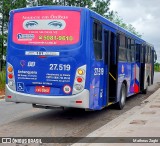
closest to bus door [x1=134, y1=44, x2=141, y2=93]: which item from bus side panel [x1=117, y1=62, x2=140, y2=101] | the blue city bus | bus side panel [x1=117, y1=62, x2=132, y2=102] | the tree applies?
bus side panel [x1=117, y1=62, x2=140, y2=101]

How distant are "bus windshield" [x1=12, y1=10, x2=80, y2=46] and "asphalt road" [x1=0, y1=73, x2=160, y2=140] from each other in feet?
7.52

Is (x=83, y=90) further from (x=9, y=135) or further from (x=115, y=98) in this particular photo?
(x=115, y=98)

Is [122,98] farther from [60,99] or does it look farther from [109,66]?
[60,99]

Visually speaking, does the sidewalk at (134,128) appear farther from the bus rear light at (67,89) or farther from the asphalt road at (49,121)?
the bus rear light at (67,89)

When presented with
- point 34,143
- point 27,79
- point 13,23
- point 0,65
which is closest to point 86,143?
point 34,143

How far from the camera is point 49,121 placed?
11.2 meters

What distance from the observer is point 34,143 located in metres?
8.41

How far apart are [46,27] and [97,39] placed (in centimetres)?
150

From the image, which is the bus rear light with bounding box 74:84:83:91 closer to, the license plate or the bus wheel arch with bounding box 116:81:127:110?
the license plate

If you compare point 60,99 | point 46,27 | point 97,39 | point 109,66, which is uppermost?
point 46,27

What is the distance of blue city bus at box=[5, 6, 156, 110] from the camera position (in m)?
10.1

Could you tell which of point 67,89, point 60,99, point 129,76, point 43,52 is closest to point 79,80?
point 67,89

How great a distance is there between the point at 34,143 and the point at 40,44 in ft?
10.4

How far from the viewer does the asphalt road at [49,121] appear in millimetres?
9594
